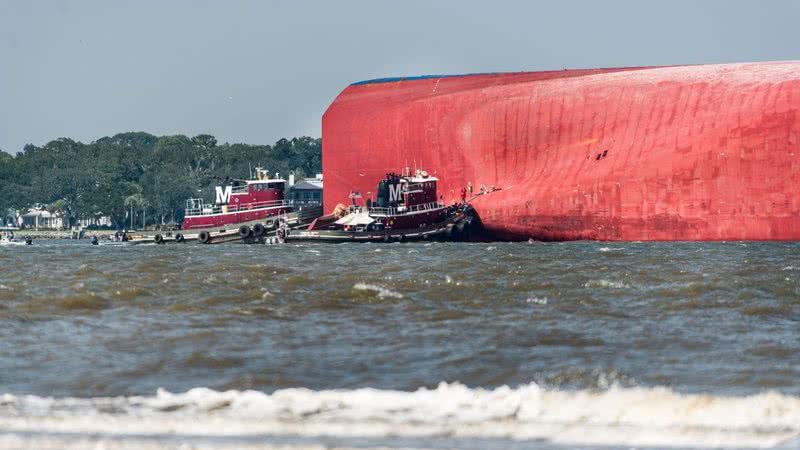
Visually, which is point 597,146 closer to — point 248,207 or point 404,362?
point 248,207

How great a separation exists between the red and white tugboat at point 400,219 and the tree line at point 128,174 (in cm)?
7477

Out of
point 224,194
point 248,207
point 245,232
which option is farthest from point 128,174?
point 245,232

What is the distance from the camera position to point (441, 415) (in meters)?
13.7

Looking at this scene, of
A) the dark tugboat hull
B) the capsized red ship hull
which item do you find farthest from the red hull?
the dark tugboat hull

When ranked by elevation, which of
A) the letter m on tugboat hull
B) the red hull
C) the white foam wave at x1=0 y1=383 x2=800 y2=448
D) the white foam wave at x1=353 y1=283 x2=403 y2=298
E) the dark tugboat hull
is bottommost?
the white foam wave at x1=0 y1=383 x2=800 y2=448

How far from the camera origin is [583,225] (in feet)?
209

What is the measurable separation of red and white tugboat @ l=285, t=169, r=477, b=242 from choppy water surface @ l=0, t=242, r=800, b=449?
31020mm

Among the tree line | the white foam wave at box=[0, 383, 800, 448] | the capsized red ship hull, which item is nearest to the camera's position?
the white foam wave at box=[0, 383, 800, 448]

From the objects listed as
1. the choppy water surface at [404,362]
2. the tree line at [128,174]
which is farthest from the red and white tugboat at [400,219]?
the tree line at [128,174]

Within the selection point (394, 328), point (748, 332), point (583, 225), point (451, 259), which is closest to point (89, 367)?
point (394, 328)

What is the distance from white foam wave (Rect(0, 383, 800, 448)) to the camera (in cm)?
1270

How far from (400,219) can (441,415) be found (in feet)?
161

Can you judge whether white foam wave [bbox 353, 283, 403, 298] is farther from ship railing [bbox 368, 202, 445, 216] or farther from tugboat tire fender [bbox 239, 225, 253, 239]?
tugboat tire fender [bbox 239, 225, 253, 239]

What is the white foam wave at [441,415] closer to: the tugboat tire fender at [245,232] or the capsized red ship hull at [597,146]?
the capsized red ship hull at [597,146]
